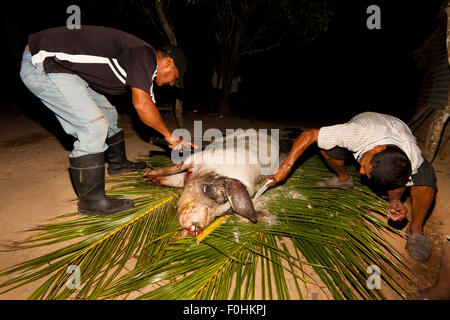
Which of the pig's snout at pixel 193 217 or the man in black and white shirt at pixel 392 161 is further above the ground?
the man in black and white shirt at pixel 392 161

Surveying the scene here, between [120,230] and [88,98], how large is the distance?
116 centimetres

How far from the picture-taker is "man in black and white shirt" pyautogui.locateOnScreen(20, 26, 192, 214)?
74.7 inches

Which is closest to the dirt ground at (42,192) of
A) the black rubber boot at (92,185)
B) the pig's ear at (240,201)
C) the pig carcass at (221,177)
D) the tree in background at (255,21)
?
the black rubber boot at (92,185)

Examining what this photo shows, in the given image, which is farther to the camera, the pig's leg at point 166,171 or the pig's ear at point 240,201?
the pig's leg at point 166,171

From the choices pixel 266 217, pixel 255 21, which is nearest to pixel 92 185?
pixel 266 217

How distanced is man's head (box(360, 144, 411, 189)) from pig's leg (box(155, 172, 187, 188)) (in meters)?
1.79

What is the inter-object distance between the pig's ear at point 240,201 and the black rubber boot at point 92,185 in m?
0.95

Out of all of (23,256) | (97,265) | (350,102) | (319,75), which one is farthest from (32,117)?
(319,75)

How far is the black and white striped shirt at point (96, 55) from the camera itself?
6.18 feet

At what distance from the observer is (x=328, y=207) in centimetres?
Answer: 231

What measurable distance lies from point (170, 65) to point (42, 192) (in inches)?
75.7

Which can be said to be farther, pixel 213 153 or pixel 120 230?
pixel 213 153

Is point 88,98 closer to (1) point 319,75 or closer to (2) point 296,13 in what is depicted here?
(2) point 296,13

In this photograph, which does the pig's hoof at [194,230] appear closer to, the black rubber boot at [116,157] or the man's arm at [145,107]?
the man's arm at [145,107]
